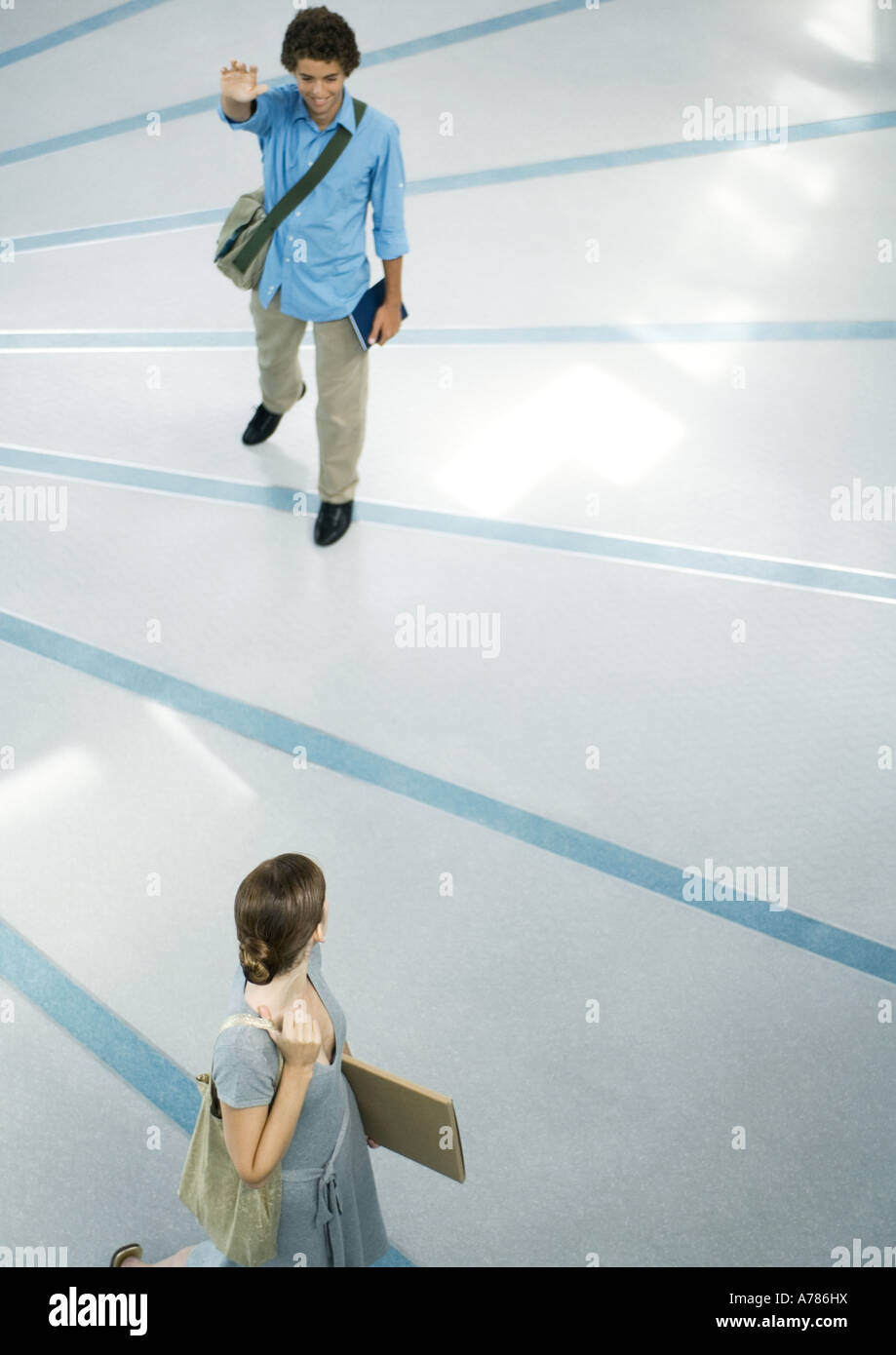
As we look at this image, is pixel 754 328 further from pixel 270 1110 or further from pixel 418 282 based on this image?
pixel 270 1110

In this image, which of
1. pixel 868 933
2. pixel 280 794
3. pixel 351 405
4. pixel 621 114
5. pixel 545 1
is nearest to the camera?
pixel 868 933

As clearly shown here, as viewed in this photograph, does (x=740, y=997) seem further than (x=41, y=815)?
No

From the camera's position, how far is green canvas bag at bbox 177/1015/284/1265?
1.75 meters

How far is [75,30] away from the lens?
7.96 metres

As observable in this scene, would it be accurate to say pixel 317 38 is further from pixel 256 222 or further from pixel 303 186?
pixel 256 222

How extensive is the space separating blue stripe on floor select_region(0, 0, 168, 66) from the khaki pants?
5.43 meters

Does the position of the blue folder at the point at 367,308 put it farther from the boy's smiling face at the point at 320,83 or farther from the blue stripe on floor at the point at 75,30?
the blue stripe on floor at the point at 75,30

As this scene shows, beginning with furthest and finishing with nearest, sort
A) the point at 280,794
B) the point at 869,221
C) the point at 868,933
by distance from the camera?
the point at 869,221 → the point at 280,794 → the point at 868,933

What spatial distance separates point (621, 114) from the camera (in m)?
5.90

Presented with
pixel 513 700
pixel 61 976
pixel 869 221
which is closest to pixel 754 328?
pixel 869 221

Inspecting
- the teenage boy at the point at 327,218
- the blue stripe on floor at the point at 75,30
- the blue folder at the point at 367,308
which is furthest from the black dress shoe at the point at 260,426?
the blue stripe on floor at the point at 75,30

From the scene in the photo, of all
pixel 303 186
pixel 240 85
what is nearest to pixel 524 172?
pixel 303 186

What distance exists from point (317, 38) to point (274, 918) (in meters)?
2.41

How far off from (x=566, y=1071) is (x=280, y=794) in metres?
1.13
